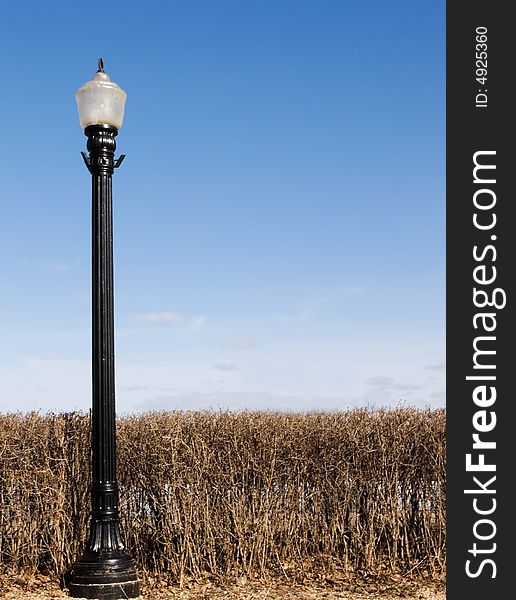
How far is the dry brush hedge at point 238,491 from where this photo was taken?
31.6ft

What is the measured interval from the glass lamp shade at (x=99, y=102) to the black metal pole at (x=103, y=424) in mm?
83

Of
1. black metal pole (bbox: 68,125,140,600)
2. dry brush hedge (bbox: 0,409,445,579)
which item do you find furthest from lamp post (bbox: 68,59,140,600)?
dry brush hedge (bbox: 0,409,445,579)

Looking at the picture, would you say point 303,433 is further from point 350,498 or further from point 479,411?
point 479,411

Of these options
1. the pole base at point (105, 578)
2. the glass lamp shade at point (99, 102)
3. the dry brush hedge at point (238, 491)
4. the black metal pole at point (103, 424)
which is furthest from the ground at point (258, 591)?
the glass lamp shade at point (99, 102)

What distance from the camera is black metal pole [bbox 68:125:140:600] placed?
28.7 feet

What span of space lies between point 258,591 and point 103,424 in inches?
96.8

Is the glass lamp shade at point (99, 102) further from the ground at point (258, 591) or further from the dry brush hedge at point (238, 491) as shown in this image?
the ground at point (258, 591)

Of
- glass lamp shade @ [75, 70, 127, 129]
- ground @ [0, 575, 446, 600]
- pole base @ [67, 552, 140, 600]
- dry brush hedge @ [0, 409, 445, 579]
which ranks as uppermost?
glass lamp shade @ [75, 70, 127, 129]


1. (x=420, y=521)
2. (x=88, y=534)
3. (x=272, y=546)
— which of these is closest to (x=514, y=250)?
(x=420, y=521)

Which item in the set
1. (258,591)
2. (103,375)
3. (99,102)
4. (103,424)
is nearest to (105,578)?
(103,424)

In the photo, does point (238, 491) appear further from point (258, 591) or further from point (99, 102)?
point (99, 102)

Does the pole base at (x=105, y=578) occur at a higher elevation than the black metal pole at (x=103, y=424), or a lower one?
lower

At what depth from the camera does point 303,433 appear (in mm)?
9828

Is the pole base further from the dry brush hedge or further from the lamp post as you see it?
the dry brush hedge
